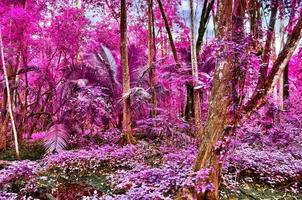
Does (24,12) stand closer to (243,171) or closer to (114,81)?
(114,81)

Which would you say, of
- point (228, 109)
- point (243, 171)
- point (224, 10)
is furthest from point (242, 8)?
point (243, 171)

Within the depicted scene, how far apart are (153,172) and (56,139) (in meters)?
4.02

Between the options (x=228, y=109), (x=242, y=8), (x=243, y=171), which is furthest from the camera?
(x=243, y=171)

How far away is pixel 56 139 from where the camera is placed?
8.30 m

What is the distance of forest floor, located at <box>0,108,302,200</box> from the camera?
4781mm

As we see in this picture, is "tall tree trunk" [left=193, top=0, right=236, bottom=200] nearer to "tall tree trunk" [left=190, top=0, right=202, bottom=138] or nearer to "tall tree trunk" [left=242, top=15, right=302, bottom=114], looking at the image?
"tall tree trunk" [left=242, top=15, right=302, bottom=114]

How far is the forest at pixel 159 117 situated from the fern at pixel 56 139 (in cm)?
3

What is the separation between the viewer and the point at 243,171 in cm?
570

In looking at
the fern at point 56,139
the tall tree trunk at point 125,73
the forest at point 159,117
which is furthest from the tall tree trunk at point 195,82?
the fern at point 56,139

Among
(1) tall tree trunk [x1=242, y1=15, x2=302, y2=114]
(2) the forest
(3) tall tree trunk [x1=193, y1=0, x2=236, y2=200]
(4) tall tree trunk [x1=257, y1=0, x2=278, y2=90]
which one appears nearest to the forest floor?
(2) the forest

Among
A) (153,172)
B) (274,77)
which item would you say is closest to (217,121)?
(274,77)

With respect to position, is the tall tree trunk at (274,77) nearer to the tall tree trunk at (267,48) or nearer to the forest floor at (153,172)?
the tall tree trunk at (267,48)

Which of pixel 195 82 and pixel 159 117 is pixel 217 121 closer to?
pixel 195 82

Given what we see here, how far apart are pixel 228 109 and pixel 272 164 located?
249cm
